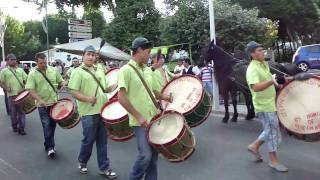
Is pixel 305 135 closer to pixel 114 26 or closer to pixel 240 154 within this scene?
pixel 240 154

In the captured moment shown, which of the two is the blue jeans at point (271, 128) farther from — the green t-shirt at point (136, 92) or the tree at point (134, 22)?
the tree at point (134, 22)

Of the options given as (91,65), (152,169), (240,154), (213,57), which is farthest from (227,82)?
(152,169)

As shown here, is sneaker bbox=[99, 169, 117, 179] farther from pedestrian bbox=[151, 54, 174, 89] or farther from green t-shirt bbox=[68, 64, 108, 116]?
pedestrian bbox=[151, 54, 174, 89]

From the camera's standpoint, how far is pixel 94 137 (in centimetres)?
693

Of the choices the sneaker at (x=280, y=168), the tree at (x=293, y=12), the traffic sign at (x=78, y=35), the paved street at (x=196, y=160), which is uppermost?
the tree at (x=293, y=12)

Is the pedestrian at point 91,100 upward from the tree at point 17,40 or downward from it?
downward

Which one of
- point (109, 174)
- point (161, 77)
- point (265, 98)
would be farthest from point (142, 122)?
point (161, 77)

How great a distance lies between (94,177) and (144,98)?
7.23 feet

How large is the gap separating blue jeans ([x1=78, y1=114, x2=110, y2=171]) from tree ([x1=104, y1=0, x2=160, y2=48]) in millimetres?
25365

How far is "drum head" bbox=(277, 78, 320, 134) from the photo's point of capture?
20.6ft

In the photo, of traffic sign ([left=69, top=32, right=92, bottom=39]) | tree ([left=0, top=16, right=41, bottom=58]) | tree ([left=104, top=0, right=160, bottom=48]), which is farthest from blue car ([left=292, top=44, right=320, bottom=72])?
tree ([left=0, top=16, right=41, bottom=58])

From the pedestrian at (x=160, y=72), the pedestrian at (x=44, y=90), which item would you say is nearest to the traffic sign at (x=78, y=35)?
the pedestrian at (x=160, y=72)

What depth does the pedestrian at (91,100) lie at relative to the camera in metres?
6.81

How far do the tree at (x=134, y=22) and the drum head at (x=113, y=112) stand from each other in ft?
83.7
